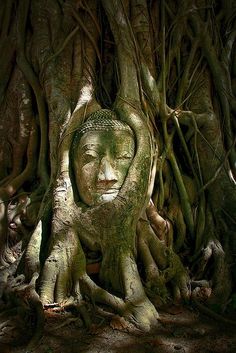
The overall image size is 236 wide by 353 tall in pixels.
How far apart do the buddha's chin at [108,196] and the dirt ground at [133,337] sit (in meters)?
0.71

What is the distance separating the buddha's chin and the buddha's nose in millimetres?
72

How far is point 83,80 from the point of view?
3107 mm

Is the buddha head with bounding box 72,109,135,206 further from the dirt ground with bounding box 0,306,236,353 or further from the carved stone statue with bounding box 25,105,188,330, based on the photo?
the dirt ground with bounding box 0,306,236,353

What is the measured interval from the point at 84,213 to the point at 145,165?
0.56 metres

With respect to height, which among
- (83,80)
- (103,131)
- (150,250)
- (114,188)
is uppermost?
(83,80)

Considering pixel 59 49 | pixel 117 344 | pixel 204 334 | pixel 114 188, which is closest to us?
pixel 117 344

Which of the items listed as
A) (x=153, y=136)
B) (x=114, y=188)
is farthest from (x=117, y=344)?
(x=153, y=136)

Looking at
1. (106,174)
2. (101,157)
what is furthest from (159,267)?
(101,157)

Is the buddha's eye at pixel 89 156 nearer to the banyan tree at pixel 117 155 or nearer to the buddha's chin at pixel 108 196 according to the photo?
the banyan tree at pixel 117 155

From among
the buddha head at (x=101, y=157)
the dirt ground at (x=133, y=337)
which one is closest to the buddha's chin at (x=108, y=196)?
the buddha head at (x=101, y=157)

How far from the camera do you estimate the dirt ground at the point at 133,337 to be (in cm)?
188

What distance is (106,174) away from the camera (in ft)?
8.36

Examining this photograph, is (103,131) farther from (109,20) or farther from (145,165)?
(109,20)

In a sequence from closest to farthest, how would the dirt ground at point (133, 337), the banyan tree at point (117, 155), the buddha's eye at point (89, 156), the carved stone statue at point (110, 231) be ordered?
the dirt ground at point (133, 337) → the carved stone statue at point (110, 231) → the banyan tree at point (117, 155) → the buddha's eye at point (89, 156)
